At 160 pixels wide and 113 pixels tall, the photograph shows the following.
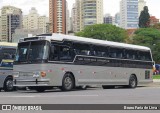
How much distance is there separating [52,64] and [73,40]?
2.23 m

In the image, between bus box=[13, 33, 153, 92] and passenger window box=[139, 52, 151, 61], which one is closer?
bus box=[13, 33, 153, 92]

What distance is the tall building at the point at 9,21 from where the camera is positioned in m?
148

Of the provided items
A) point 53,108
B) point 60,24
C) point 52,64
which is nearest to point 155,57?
point 60,24

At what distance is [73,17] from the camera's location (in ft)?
649

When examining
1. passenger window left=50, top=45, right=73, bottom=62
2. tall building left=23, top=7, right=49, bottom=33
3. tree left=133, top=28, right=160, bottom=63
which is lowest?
passenger window left=50, top=45, right=73, bottom=62

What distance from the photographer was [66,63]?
22844mm

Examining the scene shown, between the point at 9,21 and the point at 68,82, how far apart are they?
432ft

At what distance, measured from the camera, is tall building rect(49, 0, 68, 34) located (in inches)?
6019

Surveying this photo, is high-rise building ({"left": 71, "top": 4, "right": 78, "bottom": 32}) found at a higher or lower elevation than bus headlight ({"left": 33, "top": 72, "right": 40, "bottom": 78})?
higher

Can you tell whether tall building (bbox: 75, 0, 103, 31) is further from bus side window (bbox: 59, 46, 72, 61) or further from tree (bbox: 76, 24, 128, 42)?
bus side window (bbox: 59, 46, 72, 61)

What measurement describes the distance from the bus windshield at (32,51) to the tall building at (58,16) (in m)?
129

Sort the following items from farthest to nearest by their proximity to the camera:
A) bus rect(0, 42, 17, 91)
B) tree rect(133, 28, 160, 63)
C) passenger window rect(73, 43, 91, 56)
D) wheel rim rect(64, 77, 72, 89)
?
tree rect(133, 28, 160, 63) → bus rect(0, 42, 17, 91) → passenger window rect(73, 43, 91, 56) → wheel rim rect(64, 77, 72, 89)

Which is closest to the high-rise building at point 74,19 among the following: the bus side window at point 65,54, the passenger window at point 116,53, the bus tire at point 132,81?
the bus tire at point 132,81

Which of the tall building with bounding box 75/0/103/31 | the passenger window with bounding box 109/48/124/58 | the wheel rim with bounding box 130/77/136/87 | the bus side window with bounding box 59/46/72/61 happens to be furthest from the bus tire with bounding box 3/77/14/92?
the tall building with bounding box 75/0/103/31
